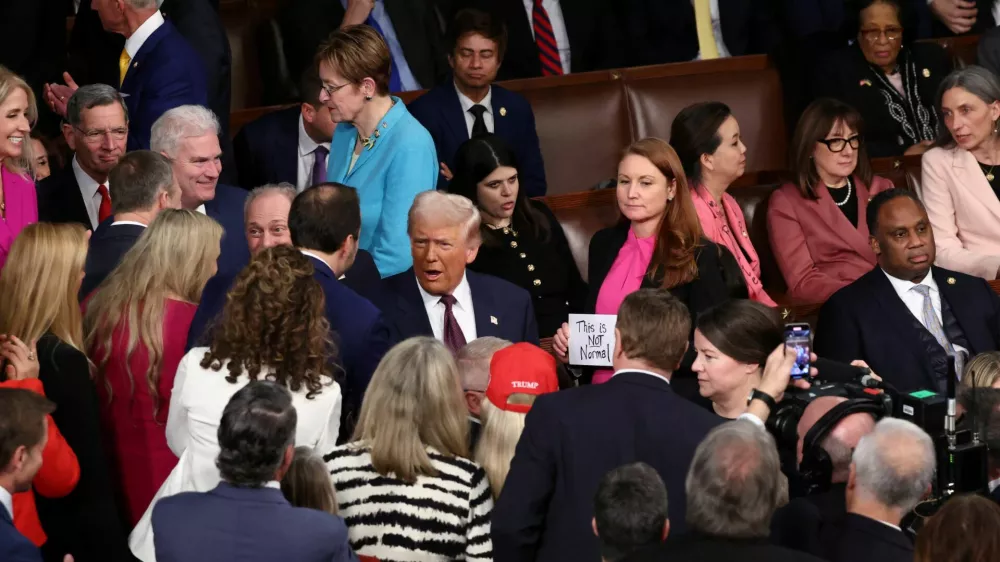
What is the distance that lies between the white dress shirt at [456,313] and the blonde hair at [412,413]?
108cm

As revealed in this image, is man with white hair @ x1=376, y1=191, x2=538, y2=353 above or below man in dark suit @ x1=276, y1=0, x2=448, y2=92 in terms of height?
below

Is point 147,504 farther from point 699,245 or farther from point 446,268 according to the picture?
point 699,245

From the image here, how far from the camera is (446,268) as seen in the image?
4602mm

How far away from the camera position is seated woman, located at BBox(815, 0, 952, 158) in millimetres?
6754

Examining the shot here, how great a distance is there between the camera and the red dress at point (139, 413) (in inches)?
161

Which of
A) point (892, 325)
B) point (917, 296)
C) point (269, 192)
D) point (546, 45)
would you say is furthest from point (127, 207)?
point (546, 45)

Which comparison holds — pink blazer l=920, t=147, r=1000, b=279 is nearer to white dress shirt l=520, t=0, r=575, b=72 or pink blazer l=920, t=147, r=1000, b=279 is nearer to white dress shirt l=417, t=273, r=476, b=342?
white dress shirt l=520, t=0, r=575, b=72

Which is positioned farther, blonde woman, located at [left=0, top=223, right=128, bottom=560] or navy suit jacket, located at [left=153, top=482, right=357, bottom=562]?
blonde woman, located at [left=0, top=223, right=128, bottom=560]

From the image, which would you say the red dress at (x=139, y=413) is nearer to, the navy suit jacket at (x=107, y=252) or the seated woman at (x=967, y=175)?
the navy suit jacket at (x=107, y=252)

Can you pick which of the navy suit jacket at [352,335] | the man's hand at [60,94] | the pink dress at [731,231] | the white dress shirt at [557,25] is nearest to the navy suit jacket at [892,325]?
the pink dress at [731,231]

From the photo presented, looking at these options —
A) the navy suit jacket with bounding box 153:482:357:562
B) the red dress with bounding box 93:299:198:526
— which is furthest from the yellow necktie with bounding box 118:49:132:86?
the navy suit jacket with bounding box 153:482:357:562

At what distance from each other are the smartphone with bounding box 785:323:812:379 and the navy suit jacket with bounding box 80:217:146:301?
198 cm

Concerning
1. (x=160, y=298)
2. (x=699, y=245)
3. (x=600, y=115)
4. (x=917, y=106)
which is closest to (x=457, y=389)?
(x=160, y=298)

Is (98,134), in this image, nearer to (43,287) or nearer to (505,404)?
(43,287)
